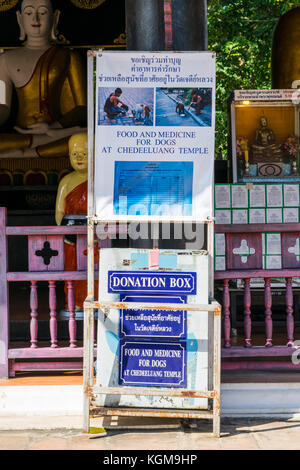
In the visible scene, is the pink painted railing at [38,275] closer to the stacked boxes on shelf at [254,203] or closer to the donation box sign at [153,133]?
the donation box sign at [153,133]

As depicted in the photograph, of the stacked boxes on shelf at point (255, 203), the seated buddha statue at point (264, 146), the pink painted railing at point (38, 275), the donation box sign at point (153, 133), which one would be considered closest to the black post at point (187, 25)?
the donation box sign at point (153, 133)

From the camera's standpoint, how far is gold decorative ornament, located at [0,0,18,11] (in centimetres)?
875

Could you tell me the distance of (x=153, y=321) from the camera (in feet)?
13.0

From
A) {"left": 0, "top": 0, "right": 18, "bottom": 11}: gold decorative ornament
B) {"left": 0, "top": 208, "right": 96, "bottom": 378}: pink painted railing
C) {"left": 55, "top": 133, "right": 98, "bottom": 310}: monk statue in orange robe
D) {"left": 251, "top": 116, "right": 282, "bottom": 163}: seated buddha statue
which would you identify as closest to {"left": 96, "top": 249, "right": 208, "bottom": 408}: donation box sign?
{"left": 0, "top": 208, "right": 96, "bottom": 378}: pink painted railing

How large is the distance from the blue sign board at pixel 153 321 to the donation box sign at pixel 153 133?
19.8 inches

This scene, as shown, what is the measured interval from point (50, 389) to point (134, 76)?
6.82 feet

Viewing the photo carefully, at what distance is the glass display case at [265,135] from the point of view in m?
7.59

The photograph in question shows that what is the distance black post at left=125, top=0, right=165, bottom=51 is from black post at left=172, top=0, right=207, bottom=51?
0.32ft

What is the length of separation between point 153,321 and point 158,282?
0.24 meters

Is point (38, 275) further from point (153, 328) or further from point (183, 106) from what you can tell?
point (183, 106)

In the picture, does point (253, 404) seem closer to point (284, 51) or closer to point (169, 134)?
point (169, 134)

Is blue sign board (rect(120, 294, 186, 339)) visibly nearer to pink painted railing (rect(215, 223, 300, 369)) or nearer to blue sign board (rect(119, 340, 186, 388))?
blue sign board (rect(119, 340, 186, 388))

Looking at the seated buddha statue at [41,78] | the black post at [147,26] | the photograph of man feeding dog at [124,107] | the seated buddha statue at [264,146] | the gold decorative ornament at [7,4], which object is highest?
the gold decorative ornament at [7,4]

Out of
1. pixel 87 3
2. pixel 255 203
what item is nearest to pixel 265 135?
pixel 255 203
